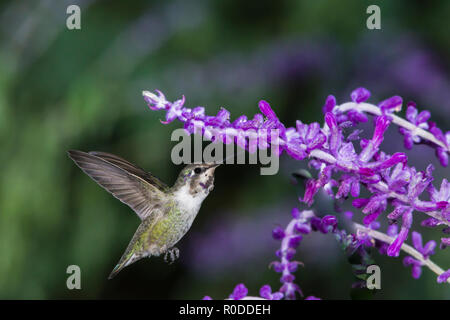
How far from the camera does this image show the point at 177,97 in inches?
116

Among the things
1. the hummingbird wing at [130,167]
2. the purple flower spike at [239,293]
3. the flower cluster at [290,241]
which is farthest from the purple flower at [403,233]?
the hummingbird wing at [130,167]

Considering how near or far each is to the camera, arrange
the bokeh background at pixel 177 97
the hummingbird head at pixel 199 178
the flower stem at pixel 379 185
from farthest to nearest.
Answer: the bokeh background at pixel 177 97, the hummingbird head at pixel 199 178, the flower stem at pixel 379 185

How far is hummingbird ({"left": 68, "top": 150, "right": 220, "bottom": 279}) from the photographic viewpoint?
122 cm

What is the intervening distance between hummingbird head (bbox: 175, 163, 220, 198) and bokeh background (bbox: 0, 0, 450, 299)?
5.10ft

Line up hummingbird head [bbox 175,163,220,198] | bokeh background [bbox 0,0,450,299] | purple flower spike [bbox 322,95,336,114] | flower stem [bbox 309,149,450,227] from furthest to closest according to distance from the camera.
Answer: bokeh background [bbox 0,0,450,299] → hummingbird head [bbox 175,163,220,198] → purple flower spike [bbox 322,95,336,114] → flower stem [bbox 309,149,450,227]

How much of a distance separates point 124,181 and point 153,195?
0.29ft

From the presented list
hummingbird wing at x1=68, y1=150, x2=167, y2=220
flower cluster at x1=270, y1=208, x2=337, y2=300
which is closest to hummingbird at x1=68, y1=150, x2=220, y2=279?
hummingbird wing at x1=68, y1=150, x2=167, y2=220

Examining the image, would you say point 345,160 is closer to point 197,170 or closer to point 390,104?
point 390,104

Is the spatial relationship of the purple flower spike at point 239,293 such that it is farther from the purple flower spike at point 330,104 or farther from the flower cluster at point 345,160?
the purple flower spike at point 330,104

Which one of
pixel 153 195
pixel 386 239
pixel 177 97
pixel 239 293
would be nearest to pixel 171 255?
pixel 153 195

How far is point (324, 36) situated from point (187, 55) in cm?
76

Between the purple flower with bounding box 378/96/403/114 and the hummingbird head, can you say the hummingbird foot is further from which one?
the purple flower with bounding box 378/96/403/114

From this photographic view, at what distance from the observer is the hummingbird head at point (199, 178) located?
1194 millimetres

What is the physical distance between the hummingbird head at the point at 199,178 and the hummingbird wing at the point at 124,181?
0.42 feet
